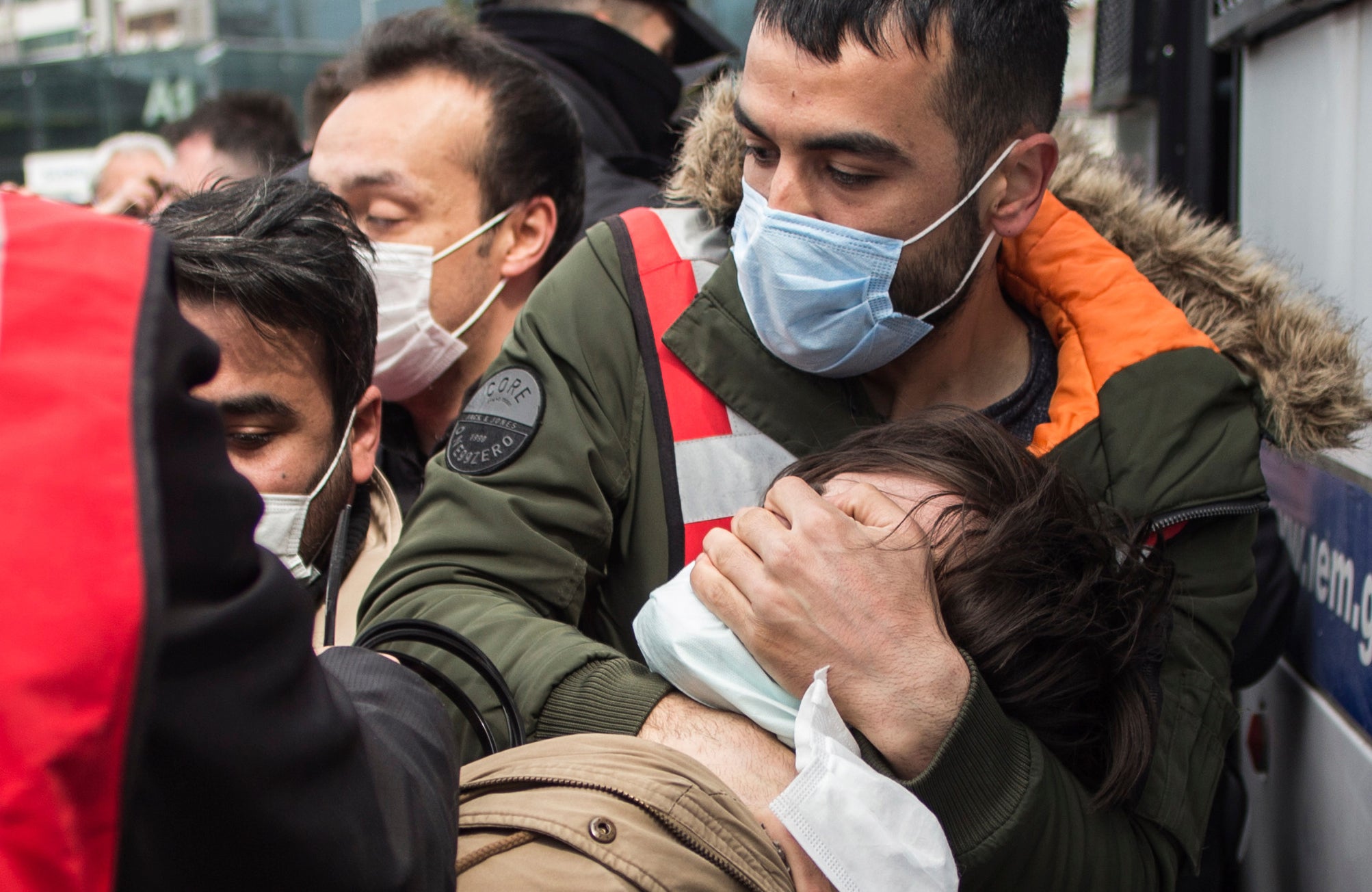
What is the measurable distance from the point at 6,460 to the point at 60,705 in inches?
5.3

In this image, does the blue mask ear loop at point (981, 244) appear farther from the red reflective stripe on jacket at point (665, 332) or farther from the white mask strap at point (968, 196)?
the red reflective stripe on jacket at point (665, 332)

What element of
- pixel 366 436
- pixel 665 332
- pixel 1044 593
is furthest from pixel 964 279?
pixel 366 436

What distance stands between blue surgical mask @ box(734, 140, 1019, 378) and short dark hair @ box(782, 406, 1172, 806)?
25 cm

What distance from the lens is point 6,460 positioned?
0.65 meters

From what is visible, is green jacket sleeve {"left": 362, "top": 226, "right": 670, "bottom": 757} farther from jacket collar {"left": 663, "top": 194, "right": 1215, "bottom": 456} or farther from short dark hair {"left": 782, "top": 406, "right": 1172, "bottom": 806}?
short dark hair {"left": 782, "top": 406, "right": 1172, "bottom": 806}

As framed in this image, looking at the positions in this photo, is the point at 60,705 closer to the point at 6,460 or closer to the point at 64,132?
the point at 6,460

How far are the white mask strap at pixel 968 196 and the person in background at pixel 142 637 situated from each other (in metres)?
1.55

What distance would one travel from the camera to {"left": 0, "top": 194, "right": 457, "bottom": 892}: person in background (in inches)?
25.3

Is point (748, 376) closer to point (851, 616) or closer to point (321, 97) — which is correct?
point (851, 616)

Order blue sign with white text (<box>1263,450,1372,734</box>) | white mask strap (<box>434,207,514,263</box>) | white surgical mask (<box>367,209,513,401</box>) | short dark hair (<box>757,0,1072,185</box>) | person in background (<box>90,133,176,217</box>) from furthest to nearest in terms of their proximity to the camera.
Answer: person in background (<box>90,133,176,217</box>) < white mask strap (<box>434,207,514,263</box>) < white surgical mask (<box>367,209,513,401</box>) < short dark hair (<box>757,0,1072,185</box>) < blue sign with white text (<box>1263,450,1372,734</box>)

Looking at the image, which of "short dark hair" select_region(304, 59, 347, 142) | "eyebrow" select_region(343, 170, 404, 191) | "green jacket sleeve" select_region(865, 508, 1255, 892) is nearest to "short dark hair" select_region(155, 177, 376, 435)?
"eyebrow" select_region(343, 170, 404, 191)

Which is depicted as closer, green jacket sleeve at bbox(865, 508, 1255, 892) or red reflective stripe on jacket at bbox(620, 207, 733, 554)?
green jacket sleeve at bbox(865, 508, 1255, 892)

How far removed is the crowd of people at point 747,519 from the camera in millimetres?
804

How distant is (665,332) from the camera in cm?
213
